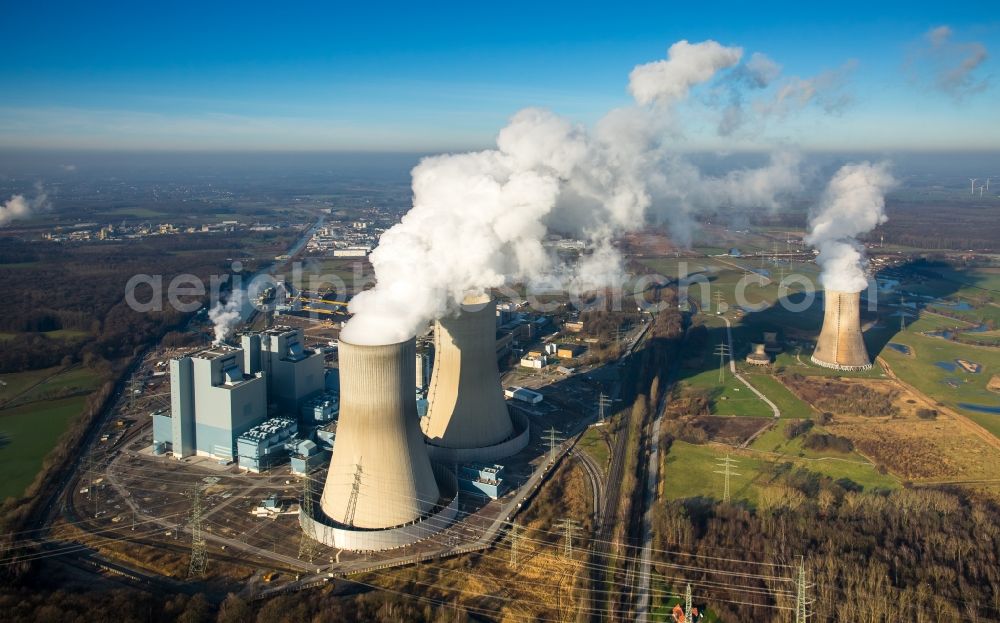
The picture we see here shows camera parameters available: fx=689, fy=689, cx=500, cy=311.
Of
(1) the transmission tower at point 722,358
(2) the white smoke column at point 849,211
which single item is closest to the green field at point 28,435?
(1) the transmission tower at point 722,358

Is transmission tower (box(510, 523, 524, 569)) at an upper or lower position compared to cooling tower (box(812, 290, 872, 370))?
lower

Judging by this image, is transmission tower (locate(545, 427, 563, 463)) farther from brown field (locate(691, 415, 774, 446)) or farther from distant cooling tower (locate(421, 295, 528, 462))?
brown field (locate(691, 415, 774, 446))

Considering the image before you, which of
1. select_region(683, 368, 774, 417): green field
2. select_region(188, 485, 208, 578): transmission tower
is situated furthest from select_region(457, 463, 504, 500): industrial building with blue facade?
select_region(683, 368, 774, 417): green field

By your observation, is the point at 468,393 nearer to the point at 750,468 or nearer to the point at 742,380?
the point at 750,468

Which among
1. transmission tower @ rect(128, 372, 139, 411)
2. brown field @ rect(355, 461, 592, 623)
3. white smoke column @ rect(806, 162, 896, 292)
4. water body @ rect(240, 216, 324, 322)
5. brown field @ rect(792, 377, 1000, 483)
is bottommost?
brown field @ rect(355, 461, 592, 623)

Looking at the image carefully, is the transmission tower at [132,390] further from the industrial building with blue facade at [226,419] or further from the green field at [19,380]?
the industrial building with blue facade at [226,419]
